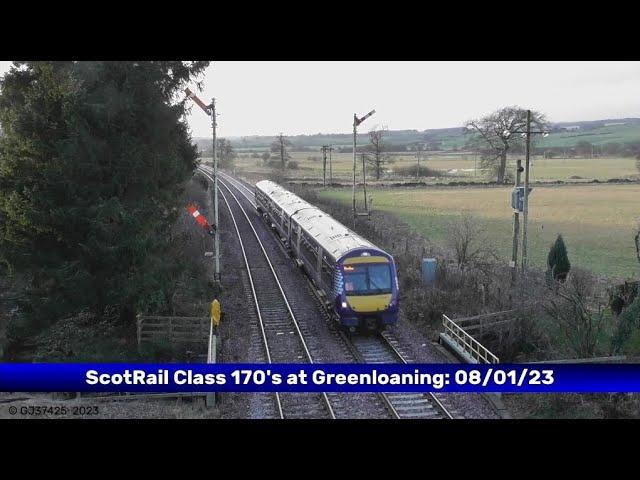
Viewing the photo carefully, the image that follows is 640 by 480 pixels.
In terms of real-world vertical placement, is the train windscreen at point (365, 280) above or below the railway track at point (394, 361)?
above

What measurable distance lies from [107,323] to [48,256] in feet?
10.6

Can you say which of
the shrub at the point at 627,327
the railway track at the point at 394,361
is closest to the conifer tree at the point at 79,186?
the railway track at the point at 394,361

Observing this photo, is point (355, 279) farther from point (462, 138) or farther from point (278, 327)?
point (462, 138)

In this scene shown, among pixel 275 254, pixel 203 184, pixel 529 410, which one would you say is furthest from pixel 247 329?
pixel 203 184

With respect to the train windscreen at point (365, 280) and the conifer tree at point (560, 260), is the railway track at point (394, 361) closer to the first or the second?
the train windscreen at point (365, 280)

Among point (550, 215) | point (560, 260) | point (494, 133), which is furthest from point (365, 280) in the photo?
point (494, 133)

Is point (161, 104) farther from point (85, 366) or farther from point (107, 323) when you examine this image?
point (85, 366)

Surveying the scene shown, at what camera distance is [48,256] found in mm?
15633

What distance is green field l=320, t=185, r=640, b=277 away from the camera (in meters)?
29.3

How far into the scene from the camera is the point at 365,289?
16.1 m

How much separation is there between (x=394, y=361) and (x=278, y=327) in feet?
13.7

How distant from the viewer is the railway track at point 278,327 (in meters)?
12.3
